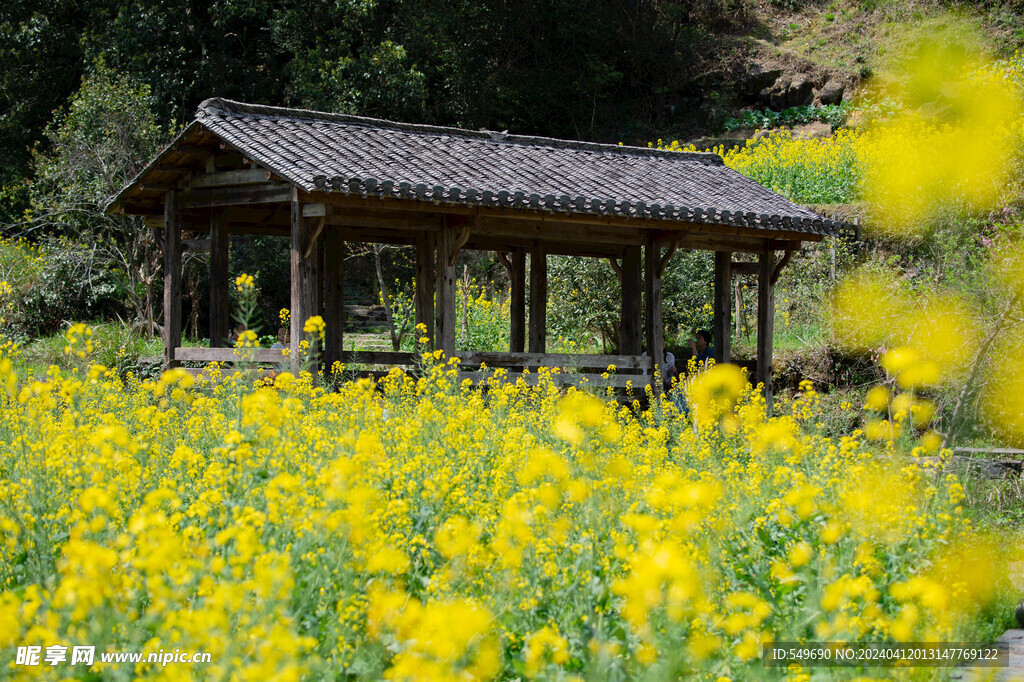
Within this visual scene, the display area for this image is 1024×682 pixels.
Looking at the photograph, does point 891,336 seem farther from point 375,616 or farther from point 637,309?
point 375,616

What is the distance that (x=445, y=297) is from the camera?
9.80 m

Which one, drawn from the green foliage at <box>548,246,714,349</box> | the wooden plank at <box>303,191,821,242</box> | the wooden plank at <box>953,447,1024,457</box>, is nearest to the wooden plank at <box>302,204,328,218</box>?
the wooden plank at <box>303,191,821,242</box>

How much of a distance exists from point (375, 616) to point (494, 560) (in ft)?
3.31

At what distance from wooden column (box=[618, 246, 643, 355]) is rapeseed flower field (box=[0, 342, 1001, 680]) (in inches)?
266

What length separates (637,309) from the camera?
39.7ft

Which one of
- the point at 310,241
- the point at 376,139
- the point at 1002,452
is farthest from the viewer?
the point at 376,139

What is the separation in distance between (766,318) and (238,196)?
6.90 m

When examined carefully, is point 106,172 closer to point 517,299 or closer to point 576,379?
point 517,299

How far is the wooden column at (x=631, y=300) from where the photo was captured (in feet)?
39.6

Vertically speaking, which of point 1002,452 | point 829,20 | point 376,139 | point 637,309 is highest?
point 829,20

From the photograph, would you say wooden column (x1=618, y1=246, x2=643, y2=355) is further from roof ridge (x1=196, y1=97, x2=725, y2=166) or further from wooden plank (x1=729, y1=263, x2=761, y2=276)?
roof ridge (x1=196, y1=97, x2=725, y2=166)

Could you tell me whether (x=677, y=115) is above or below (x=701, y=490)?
above

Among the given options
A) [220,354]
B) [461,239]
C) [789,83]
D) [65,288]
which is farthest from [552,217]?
[789,83]

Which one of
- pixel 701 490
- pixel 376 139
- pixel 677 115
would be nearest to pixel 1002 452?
pixel 701 490
